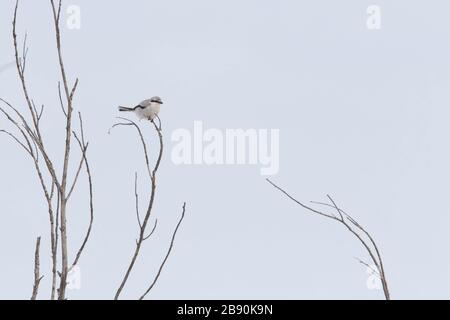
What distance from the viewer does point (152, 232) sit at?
223cm

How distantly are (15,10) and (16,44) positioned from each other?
0.13m

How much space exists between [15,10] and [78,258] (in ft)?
2.77
